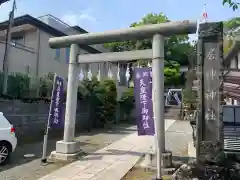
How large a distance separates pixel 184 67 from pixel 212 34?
31.2 meters

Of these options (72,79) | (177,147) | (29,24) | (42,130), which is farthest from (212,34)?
(29,24)

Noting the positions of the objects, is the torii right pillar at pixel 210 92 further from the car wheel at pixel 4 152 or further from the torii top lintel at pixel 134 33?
the car wheel at pixel 4 152

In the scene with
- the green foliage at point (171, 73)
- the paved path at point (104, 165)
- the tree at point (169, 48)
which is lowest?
the paved path at point (104, 165)

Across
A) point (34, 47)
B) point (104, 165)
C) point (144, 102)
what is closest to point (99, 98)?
point (34, 47)

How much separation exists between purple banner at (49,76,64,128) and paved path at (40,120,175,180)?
164 centimetres

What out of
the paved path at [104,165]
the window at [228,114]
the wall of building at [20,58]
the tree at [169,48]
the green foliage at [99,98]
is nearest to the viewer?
the paved path at [104,165]

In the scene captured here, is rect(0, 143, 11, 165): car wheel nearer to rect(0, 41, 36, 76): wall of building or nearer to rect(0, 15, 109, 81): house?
rect(0, 15, 109, 81): house

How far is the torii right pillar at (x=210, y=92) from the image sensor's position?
5852 millimetres

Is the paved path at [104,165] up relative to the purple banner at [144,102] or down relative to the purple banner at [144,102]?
down

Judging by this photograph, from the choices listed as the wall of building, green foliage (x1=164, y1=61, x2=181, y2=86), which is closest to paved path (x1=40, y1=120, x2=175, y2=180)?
the wall of building

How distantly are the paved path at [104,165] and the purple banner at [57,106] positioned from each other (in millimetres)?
1638

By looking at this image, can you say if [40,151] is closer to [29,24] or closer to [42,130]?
[42,130]

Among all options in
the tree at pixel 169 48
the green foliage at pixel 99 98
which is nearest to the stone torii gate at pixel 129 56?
the green foliage at pixel 99 98

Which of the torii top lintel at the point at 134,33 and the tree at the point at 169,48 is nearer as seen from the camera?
the torii top lintel at the point at 134,33
